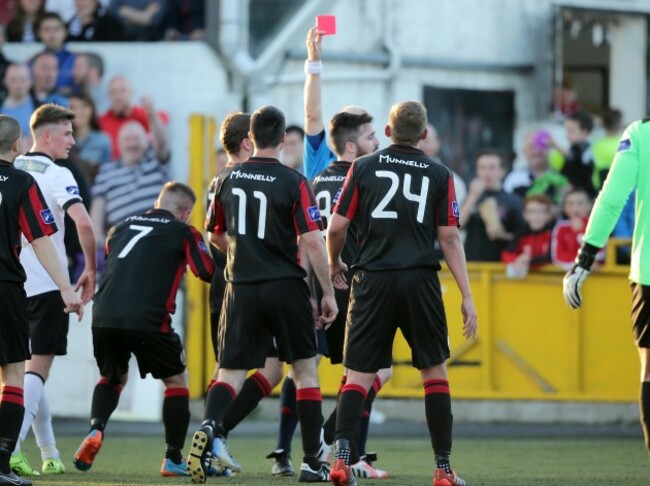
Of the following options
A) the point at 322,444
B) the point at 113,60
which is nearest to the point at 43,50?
the point at 113,60

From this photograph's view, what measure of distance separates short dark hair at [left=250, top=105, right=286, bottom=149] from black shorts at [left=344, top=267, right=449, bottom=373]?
996mm

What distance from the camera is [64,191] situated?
10.3 m

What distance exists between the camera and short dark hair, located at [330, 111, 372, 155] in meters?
10.3

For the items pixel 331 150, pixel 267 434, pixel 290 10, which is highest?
pixel 290 10

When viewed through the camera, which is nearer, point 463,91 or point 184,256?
point 184,256

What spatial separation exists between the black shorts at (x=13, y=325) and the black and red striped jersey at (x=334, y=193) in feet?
7.29

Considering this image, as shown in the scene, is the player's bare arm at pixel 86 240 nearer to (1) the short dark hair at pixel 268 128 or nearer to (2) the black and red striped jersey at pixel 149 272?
(2) the black and red striped jersey at pixel 149 272

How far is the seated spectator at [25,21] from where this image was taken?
18906mm


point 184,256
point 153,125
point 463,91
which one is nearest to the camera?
point 184,256

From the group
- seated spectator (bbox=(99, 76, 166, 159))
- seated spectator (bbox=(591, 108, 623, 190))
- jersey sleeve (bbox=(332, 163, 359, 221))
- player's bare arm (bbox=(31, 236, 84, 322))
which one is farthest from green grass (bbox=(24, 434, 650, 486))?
seated spectator (bbox=(99, 76, 166, 159))

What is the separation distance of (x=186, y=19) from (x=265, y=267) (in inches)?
387

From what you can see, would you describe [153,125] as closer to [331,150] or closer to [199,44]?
[199,44]

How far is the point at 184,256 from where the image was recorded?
33.0 feet

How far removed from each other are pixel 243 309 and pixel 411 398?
6155 mm
